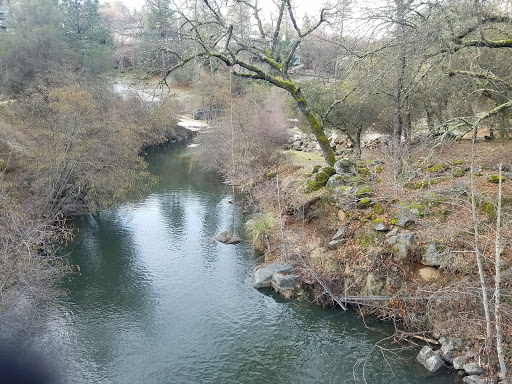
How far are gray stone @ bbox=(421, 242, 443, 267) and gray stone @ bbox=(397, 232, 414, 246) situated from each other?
0.57 m

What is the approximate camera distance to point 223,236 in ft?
58.3

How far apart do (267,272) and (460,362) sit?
668 centimetres

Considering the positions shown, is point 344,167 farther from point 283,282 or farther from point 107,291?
point 107,291

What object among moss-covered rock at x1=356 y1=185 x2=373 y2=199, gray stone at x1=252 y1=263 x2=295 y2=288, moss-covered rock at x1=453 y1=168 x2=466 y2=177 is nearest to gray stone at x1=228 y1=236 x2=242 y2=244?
gray stone at x1=252 y1=263 x2=295 y2=288

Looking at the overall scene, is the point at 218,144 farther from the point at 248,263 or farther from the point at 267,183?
the point at 248,263

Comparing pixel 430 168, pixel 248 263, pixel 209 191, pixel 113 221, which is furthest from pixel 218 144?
pixel 430 168

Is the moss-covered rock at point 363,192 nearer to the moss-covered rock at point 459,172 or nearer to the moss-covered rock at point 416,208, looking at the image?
the moss-covered rock at point 416,208

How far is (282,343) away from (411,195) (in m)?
6.84

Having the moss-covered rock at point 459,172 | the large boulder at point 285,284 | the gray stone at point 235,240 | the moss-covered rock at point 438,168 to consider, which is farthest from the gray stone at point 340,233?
the gray stone at point 235,240

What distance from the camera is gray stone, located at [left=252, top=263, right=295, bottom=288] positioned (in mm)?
13703

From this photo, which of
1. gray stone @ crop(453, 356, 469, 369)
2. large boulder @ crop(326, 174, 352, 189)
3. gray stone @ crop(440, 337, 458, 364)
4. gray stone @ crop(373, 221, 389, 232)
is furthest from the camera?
large boulder @ crop(326, 174, 352, 189)

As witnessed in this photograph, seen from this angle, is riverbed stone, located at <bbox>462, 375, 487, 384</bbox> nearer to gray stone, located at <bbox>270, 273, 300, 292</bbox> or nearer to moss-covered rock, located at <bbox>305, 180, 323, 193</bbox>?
gray stone, located at <bbox>270, 273, 300, 292</bbox>

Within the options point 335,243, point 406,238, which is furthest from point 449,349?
point 335,243

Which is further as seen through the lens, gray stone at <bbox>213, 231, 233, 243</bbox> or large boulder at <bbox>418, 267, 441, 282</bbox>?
gray stone at <bbox>213, 231, 233, 243</bbox>
